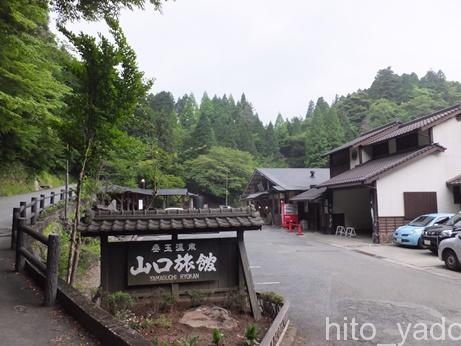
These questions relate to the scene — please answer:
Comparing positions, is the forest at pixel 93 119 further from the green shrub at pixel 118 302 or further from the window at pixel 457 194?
the window at pixel 457 194

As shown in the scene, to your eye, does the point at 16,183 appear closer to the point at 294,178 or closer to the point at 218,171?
the point at 294,178

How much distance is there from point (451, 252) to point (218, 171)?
3617 cm

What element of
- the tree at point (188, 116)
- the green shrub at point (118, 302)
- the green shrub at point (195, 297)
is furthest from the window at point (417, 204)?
the tree at point (188, 116)

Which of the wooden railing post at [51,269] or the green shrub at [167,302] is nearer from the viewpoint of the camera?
the wooden railing post at [51,269]

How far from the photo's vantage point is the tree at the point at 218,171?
45.3m

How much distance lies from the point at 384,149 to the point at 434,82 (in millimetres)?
55138

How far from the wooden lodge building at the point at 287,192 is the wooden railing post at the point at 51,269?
2106 cm

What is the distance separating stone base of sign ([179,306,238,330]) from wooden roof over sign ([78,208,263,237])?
51.9 inches

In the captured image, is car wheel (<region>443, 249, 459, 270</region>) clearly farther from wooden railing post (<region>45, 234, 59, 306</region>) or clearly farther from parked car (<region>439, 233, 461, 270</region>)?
wooden railing post (<region>45, 234, 59, 306</region>)

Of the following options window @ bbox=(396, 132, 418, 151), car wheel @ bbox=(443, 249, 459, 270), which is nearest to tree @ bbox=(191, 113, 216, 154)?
window @ bbox=(396, 132, 418, 151)

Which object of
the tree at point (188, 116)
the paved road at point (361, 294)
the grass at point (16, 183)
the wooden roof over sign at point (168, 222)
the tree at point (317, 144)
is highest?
the tree at point (188, 116)

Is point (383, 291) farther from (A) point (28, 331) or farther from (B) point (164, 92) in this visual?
(B) point (164, 92)

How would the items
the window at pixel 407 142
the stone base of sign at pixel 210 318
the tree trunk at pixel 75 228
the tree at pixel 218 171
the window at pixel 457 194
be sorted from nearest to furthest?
the stone base of sign at pixel 210 318 < the tree trunk at pixel 75 228 < the window at pixel 457 194 < the window at pixel 407 142 < the tree at pixel 218 171

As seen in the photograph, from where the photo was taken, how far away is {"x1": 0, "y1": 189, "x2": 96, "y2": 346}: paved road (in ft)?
12.5
